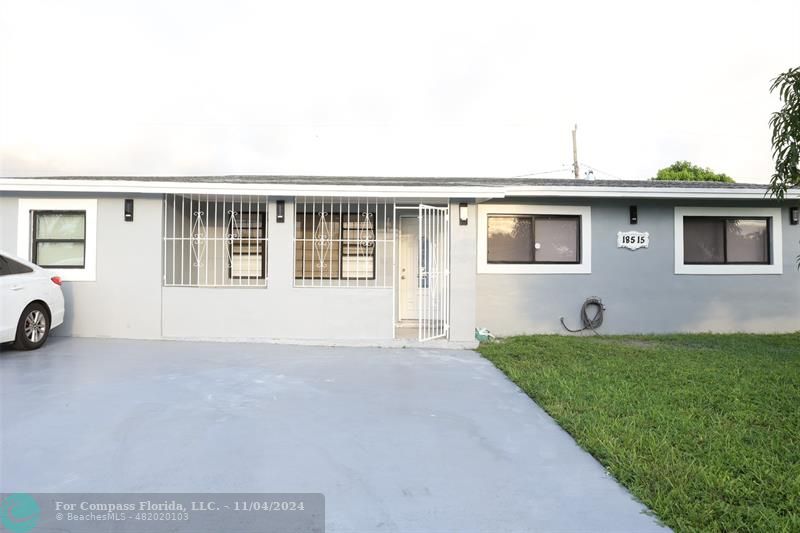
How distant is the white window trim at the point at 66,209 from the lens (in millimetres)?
7875

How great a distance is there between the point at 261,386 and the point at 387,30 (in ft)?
29.2

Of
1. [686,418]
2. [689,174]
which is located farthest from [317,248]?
[689,174]

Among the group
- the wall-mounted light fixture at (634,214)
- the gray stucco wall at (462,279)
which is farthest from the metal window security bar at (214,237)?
the wall-mounted light fixture at (634,214)

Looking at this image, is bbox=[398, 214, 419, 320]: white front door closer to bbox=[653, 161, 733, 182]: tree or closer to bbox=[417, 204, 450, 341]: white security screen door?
bbox=[417, 204, 450, 341]: white security screen door

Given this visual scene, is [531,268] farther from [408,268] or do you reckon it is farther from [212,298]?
[212,298]

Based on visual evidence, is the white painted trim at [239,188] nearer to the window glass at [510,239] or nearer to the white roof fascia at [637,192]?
the white roof fascia at [637,192]

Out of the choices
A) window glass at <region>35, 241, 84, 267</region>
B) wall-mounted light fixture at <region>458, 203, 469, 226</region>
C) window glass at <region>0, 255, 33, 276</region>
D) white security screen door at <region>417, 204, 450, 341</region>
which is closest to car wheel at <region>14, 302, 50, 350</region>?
window glass at <region>0, 255, 33, 276</region>

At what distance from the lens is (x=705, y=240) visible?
9.18 meters

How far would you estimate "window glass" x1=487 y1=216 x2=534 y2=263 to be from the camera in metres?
8.89

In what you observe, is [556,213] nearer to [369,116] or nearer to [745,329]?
[745,329]

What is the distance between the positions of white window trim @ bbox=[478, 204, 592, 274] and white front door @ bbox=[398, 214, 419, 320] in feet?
4.67

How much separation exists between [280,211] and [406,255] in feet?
9.49

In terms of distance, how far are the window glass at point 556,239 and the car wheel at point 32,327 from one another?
8.04m

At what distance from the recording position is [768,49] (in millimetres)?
9961
